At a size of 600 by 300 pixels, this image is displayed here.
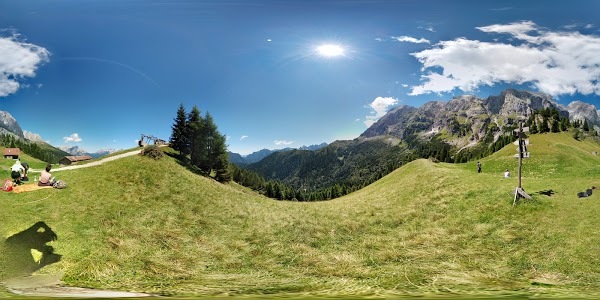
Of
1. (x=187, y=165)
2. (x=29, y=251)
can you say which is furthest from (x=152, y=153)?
(x=29, y=251)

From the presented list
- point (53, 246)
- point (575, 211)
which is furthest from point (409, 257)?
point (53, 246)

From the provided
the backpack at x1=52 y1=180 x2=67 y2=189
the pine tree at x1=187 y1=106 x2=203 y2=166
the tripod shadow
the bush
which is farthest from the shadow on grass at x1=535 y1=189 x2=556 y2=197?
the pine tree at x1=187 y1=106 x2=203 y2=166

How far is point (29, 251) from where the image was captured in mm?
16281

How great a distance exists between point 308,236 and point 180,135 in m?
45.2

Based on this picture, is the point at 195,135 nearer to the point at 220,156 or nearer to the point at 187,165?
the point at 220,156

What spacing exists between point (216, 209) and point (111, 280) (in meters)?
21.2

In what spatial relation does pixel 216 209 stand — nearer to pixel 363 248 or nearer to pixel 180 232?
pixel 180 232

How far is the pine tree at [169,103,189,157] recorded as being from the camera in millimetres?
62906

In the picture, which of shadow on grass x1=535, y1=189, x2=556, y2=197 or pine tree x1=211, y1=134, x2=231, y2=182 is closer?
shadow on grass x1=535, y1=189, x2=556, y2=197

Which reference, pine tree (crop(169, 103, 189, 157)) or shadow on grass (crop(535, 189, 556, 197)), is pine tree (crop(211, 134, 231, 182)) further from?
shadow on grass (crop(535, 189, 556, 197))

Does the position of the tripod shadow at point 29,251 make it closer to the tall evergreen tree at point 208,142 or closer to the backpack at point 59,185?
the backpack at point 59,185

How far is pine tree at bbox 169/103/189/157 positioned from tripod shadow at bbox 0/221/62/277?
140ft

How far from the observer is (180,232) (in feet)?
85.1

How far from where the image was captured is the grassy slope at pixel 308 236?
13656mm
